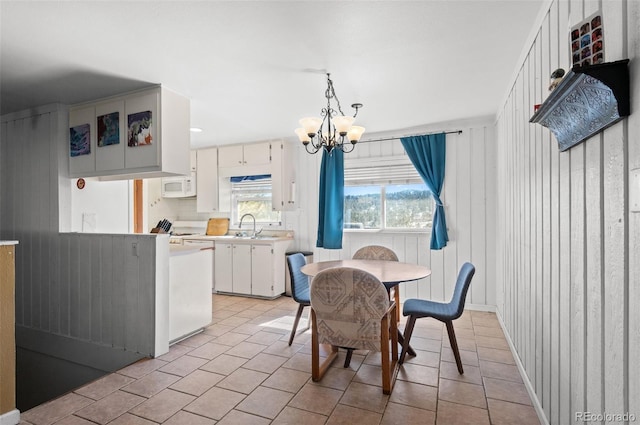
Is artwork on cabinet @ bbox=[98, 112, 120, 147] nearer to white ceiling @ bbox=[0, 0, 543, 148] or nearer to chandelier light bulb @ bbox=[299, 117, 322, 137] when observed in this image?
white ceiling @ bbox=[0, 0, 543, 148]

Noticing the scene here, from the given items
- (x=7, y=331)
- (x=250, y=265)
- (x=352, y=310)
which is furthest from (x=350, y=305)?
(x=250, y=265)

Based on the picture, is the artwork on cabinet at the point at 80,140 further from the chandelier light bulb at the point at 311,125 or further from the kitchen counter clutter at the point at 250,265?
Result: the chandelier light bulb at the point at 311,125

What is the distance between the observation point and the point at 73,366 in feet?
10.8

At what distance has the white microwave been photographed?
5594 millimetres

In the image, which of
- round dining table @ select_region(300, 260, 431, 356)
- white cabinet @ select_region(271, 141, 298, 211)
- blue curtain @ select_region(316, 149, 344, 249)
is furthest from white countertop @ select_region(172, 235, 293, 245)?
round dining table @ select_region(300, 260, 431, 356)

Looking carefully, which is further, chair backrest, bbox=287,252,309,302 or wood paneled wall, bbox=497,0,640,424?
chair backrest, bbox=287,252,309,302

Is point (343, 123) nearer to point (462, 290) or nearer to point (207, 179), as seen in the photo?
point (462, 290)

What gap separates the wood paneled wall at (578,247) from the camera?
3.31ft

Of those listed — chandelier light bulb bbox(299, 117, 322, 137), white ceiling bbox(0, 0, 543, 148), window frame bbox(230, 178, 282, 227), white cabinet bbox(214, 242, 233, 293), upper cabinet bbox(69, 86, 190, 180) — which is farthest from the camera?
window frame bbox(230, 178, 282, 227)

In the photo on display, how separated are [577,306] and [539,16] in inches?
63.0

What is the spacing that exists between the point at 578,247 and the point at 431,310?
1384mm

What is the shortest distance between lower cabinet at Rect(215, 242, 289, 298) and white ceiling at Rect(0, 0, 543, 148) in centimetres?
207


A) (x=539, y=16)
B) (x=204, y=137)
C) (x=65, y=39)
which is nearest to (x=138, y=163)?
(x=65, y=39)

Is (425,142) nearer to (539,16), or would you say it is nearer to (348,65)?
(348,65)
